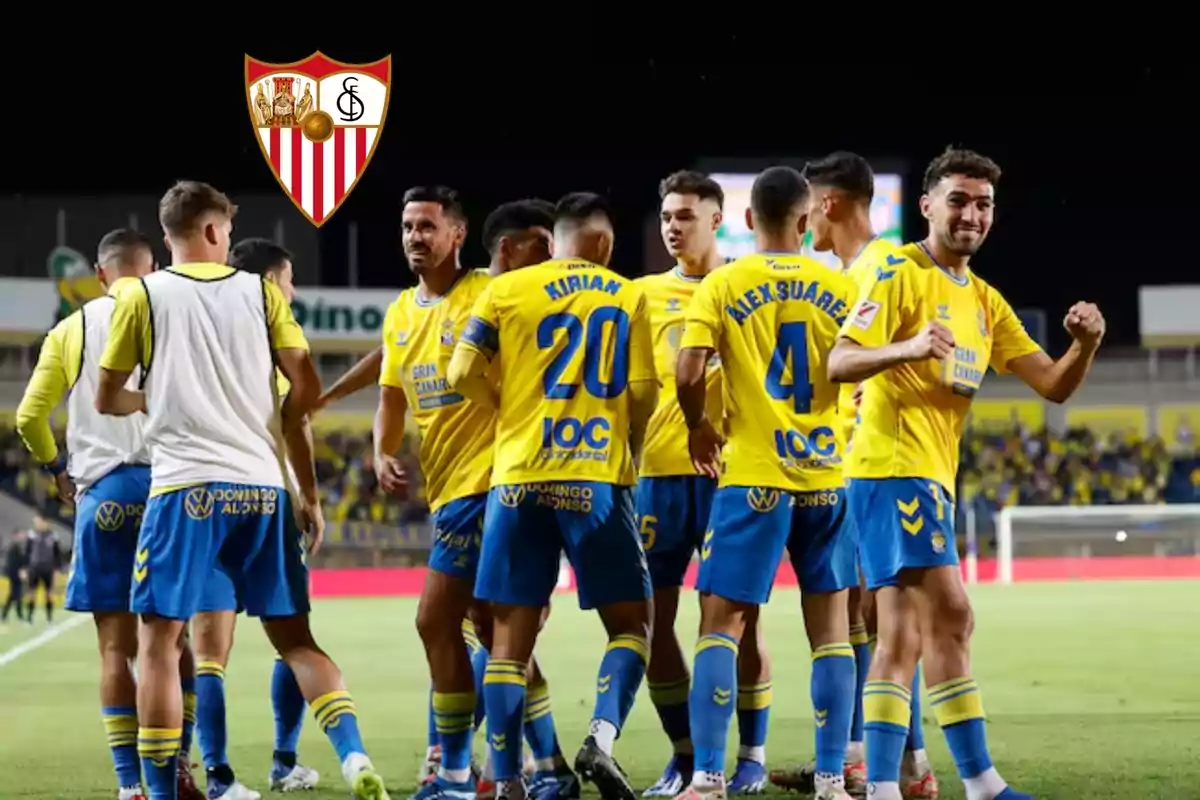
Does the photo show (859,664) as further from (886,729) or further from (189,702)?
(189,702)

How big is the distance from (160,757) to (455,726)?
3.82 ft

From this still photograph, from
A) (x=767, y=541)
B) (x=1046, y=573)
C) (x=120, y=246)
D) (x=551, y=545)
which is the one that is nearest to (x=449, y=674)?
(x=551, y=545)

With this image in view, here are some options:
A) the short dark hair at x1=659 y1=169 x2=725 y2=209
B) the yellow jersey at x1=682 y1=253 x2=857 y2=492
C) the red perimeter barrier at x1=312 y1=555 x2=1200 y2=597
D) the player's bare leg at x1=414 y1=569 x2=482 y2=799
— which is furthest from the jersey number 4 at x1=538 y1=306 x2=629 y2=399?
the red perimeter barrier at x1=312 y1=555 x2=1200 y2=597

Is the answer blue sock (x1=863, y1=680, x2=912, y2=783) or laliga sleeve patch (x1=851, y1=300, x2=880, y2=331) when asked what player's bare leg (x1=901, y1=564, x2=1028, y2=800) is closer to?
blue sock (x1=863, y1=680, x2=912, y2=783)

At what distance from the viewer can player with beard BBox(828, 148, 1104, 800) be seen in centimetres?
604

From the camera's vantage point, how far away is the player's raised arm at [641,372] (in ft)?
21.7

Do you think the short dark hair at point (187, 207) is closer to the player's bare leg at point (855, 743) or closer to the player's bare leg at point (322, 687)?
the player's bare leg at point (322, 687)

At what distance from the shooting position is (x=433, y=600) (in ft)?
22.4

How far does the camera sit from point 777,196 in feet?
21.6

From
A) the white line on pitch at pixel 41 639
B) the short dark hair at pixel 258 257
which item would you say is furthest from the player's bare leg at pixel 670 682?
the white line on pitch at pixel 41 639

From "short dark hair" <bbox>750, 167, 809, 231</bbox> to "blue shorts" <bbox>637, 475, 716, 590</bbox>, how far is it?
125 centimetres

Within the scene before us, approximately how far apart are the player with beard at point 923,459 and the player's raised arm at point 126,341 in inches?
93.6

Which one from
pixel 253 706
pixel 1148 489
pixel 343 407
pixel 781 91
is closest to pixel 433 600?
pixel 253 706

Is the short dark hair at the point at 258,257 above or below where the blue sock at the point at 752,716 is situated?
above
